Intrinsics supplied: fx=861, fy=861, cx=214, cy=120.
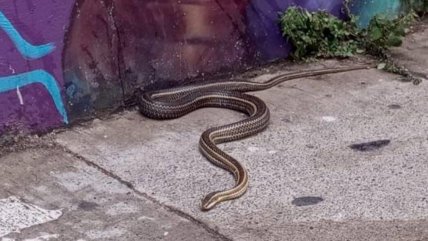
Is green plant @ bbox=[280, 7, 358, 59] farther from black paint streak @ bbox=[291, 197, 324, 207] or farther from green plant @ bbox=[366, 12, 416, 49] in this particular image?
black paint streak @ bbox=[291, 197, 324, 207]

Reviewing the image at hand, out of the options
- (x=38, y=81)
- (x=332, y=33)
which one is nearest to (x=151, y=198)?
(x=38, y=81)

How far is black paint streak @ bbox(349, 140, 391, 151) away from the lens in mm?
6543

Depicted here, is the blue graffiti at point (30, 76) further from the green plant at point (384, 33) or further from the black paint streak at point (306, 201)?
the green plant at point (384, 33)

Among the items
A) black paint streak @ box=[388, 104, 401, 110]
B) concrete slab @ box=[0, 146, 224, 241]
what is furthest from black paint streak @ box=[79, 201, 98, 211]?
black paint streak @ box=[388, 104, 401, 110]

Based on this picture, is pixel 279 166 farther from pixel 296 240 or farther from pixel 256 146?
pixel 296 240

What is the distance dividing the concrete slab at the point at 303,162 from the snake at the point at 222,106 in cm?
7

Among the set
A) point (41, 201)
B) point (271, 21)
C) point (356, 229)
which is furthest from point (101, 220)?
point (271, 21)

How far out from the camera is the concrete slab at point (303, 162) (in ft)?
17.7

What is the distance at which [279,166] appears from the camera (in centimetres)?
620

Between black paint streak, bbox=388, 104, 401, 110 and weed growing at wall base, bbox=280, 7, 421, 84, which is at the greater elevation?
weed growing at wall base, bbox=280, 7, 421, 84

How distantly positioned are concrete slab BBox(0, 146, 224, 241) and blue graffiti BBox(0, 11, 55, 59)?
2.62ft

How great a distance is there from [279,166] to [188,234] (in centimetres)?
123

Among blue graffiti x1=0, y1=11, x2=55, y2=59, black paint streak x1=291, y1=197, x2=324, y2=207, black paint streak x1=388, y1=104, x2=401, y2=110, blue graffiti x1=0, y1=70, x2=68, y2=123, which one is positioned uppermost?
blue graffiti x1=0, y1=11, x2=55, y2=59

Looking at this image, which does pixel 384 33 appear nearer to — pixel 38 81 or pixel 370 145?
pixel 370 145
